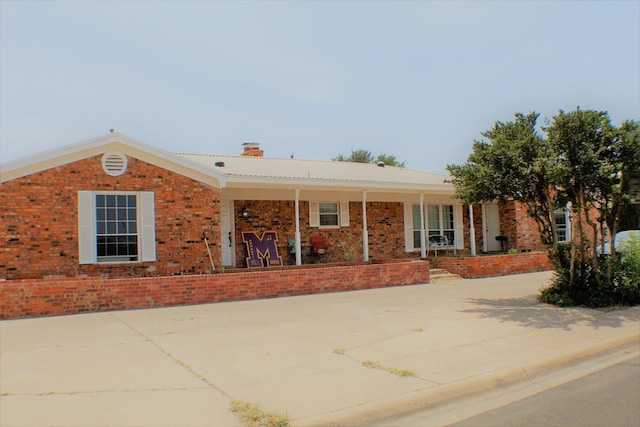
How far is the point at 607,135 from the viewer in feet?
30.9

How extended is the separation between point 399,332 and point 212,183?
754 cm

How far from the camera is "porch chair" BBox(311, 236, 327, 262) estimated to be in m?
16.9

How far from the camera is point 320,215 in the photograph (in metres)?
17.5

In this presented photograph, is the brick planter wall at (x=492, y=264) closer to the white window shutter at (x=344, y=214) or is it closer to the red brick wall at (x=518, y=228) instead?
the red brick wall at (x=518, y=228)

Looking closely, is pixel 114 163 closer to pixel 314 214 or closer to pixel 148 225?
pixel 148 225

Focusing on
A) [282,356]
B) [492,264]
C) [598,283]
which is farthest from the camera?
[492,264]

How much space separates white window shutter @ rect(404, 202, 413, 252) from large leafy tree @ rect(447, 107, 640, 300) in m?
7.53

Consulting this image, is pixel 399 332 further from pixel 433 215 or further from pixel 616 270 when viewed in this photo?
pixel 433 215

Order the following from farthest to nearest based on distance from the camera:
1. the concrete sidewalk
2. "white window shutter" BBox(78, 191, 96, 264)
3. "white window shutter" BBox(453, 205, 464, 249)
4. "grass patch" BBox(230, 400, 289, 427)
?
"white window shutter" BBox(453, 205, 464, 249) → "white window shutter" BBox(78, 191, 96, 264) → the concrete sidewalk → "grass patch" BBox(230, 400, 289, 427)

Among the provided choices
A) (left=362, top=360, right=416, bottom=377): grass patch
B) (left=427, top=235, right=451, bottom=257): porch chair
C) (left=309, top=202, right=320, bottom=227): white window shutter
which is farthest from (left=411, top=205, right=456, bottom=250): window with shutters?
(left=362, top=360, right=416, bottom=377): grass patch

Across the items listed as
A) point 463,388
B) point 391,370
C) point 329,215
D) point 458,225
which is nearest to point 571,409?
point 463,388

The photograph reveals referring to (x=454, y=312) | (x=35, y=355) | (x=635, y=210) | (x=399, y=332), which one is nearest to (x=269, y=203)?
(x=454, y=312)

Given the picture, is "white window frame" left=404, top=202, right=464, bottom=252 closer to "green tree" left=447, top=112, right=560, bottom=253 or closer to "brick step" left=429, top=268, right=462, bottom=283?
"brick step" left=429, top=268, right=462, bottom=283

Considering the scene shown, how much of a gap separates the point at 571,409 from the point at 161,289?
8.48 metres
